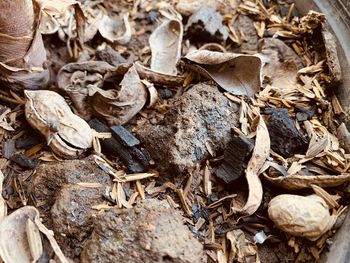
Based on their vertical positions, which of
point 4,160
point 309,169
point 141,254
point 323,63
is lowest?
point 4,160

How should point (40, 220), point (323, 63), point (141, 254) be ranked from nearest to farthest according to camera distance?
point (141, 254), point (40, 220), point (323, 63)

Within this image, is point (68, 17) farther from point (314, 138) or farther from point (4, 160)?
point (314, 138)

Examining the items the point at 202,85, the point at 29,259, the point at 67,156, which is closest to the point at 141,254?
the point at 29,259

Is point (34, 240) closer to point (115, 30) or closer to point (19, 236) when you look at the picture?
point (19, 236)

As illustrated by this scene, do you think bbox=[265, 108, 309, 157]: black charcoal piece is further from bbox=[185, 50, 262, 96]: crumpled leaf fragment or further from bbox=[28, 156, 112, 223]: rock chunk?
bbox=[28, 156, 112, 223]: rock chunk

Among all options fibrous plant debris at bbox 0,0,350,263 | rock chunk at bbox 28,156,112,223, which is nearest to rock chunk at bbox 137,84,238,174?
fibrous plant debris at bbox 0,0,350,263

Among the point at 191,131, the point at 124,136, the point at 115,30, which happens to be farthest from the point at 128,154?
the point at 115,30
